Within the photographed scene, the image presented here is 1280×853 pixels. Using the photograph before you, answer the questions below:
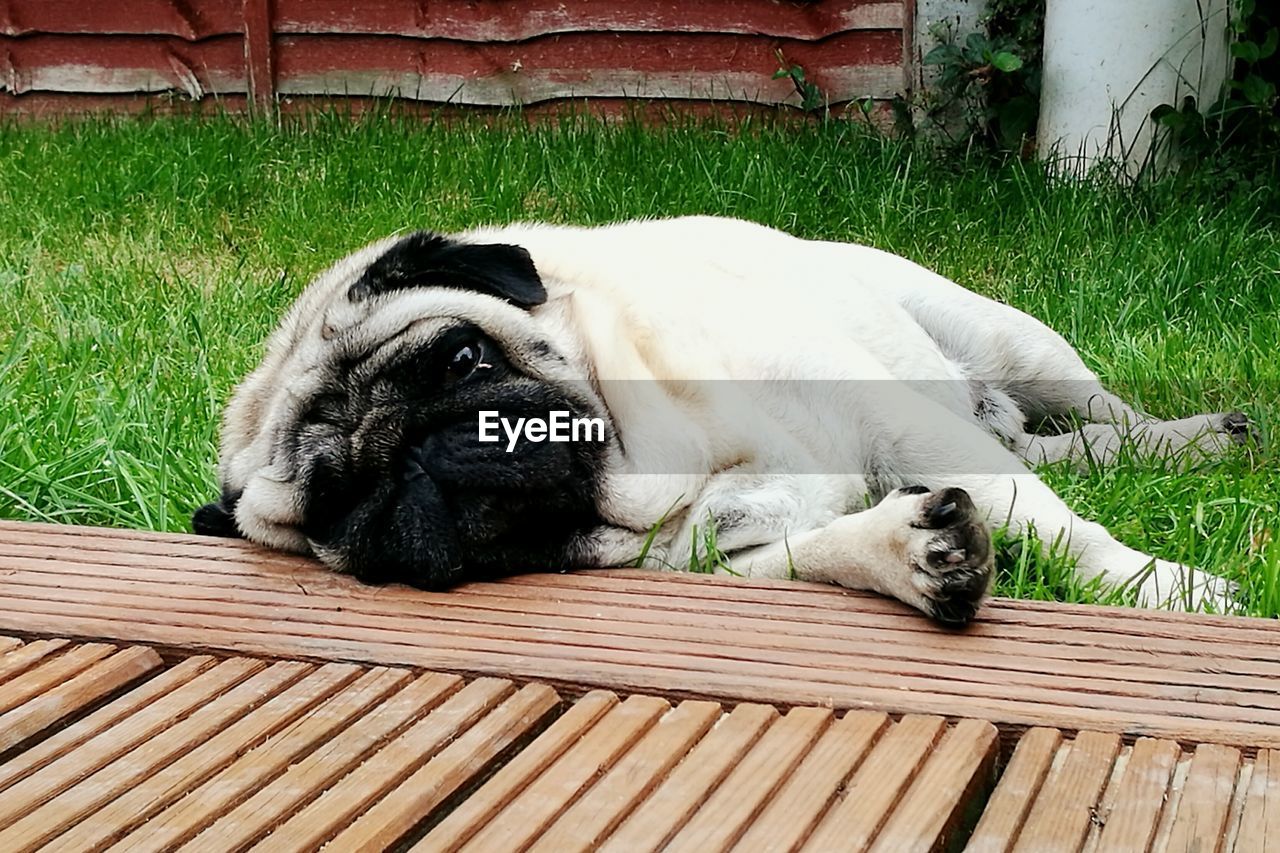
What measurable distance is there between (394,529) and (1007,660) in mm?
981

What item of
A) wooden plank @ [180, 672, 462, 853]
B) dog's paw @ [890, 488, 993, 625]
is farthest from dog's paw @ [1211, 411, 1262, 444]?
wooden plank @ [180, 672, 462, 853]

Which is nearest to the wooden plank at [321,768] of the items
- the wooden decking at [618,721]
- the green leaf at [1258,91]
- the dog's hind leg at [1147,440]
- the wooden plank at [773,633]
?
the wooden decking at [618,721]

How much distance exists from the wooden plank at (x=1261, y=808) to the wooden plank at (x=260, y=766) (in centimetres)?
99

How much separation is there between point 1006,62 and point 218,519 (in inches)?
161

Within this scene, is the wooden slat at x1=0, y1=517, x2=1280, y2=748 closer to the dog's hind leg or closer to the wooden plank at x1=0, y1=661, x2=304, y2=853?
the wooden plank at x1=0, y1=661, x2=304, y2=853

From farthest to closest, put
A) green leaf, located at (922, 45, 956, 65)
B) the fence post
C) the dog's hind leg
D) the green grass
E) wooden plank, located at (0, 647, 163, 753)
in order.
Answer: the fence post, green leaf, located at (922, 45, 956, 65), the dog's hind leg, the green grass, wooden plank, located at (0, 647, 163, 753)

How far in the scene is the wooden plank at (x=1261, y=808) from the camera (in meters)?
1.37

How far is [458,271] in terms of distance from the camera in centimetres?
263

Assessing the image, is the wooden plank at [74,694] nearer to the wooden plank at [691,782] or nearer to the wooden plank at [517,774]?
the wooden plank at [517,774]

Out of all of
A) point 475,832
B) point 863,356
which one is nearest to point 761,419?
point 863,356

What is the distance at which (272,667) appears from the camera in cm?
192

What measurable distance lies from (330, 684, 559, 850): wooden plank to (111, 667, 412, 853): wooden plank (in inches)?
6.0

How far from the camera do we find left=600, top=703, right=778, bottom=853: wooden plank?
143cm

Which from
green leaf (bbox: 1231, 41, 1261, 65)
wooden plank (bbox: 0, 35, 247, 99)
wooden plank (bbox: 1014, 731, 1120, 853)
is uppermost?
green leaf (bbox: 1231, 41, 1261, 65)
